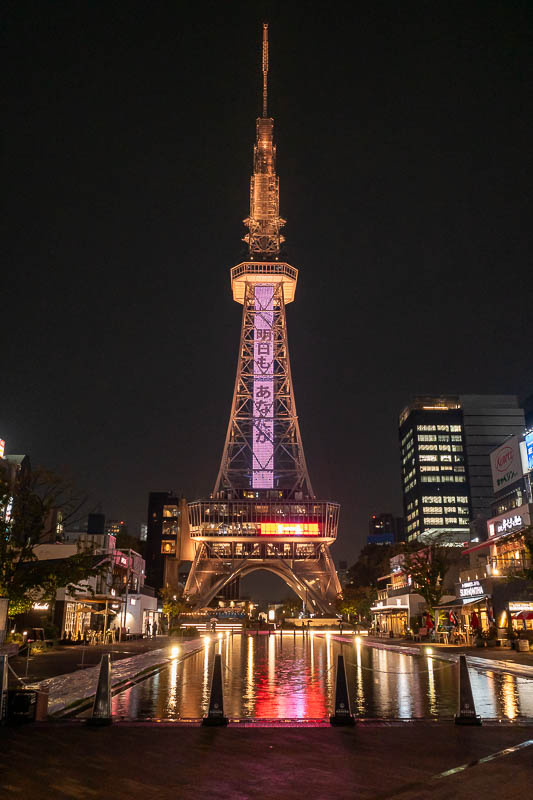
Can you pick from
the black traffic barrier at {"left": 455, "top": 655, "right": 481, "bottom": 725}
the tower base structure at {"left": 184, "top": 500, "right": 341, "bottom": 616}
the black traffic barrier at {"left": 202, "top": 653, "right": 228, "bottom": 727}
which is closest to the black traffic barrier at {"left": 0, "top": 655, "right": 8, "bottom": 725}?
the black traffic barrier at {"left": 202, "top": 653, "right": 228, "bottom": 727}


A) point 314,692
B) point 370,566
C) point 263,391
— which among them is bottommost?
point 314,692

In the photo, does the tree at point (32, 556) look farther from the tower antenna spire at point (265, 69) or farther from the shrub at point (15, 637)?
the tower antenna spire at point (265, 69)

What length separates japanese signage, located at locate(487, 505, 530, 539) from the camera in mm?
50000

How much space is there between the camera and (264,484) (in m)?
130

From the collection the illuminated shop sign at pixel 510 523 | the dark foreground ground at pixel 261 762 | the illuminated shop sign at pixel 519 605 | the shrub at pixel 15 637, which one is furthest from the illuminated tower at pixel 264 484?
the dark foreground ground at pixel 261 762

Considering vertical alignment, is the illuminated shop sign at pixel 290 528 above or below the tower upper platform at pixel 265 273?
Answer: below

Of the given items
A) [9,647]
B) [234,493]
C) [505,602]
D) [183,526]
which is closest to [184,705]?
[9,647]

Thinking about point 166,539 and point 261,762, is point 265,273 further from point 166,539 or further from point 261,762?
point 261,762

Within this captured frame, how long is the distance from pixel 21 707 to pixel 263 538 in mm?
117456

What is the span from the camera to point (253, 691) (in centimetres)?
1557

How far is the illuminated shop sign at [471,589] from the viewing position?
47.4 metres

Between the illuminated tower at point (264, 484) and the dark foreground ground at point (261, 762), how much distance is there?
110 m

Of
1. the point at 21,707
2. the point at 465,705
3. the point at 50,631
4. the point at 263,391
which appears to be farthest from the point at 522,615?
the point at 263,391

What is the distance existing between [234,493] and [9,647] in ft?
327
